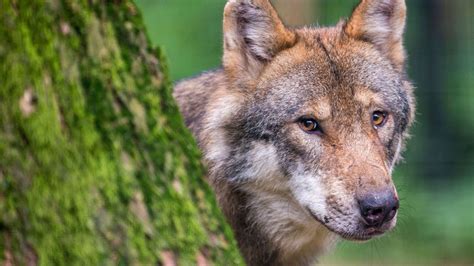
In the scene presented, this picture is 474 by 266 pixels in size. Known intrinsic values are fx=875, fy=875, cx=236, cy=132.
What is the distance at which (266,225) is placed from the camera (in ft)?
17.7

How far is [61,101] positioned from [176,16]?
8.00 meters

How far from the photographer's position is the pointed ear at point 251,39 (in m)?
5.27

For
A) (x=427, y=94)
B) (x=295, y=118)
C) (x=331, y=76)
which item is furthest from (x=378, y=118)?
(x=427, y=94)

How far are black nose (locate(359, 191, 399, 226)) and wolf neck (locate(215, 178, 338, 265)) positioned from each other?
2.37ft

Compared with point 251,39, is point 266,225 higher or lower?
lower

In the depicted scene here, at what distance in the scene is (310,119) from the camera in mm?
5066

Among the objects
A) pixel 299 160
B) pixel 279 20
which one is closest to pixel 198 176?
pixel 299 160

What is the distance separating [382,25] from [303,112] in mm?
960

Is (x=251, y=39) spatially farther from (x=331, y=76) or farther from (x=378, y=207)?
(x=378, y=207)

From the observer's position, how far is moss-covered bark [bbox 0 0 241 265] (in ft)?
9.74

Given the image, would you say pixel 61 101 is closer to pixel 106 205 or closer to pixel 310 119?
pixel 106 205

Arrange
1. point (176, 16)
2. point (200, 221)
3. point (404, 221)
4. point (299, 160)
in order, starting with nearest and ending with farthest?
point (200, 221), point (299, 160), point (404, 221), point (176, 16)

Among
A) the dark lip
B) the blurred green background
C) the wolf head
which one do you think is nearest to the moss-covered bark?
the dark lip

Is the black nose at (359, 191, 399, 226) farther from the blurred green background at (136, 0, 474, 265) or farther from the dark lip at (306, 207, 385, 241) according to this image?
the blurred green background at (136, 0, 474, 265)
